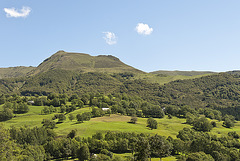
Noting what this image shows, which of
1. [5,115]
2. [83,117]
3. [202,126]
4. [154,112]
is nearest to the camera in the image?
[83,117]

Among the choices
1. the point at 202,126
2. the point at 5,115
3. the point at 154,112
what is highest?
the point at 5,115

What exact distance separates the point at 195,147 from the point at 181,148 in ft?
28.0

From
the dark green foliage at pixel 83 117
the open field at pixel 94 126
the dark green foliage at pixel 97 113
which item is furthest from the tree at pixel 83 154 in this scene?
the dark green foliage at pixel 97 113

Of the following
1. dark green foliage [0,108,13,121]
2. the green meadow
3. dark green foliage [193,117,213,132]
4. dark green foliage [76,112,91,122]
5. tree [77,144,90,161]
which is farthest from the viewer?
dark green foliage [193,117,213,132]

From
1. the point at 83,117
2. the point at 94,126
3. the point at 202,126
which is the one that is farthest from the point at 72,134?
the point at 202,126

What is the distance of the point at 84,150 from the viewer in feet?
273

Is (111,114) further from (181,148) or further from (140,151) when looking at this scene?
(140,151)

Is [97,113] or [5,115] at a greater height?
[5,115]

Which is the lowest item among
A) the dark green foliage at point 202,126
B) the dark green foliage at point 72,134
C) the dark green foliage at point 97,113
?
the dark green foliage at point 202,126

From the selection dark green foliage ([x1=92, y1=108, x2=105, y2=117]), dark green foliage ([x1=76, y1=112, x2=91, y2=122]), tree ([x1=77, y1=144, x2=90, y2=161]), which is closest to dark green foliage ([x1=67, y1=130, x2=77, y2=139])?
tree ([x1=77, y1=144, x2=90, y2=161])

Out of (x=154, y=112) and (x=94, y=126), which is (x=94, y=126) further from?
(x=154, y=112)

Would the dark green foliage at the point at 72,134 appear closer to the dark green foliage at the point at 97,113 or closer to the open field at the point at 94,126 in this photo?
the open field at the point at 94,126

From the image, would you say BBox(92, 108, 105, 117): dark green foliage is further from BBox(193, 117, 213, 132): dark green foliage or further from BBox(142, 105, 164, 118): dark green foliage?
BBox(193, 117, 213, 132): dark green foliage

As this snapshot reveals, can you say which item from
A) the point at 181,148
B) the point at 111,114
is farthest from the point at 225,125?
the point at 111,114
